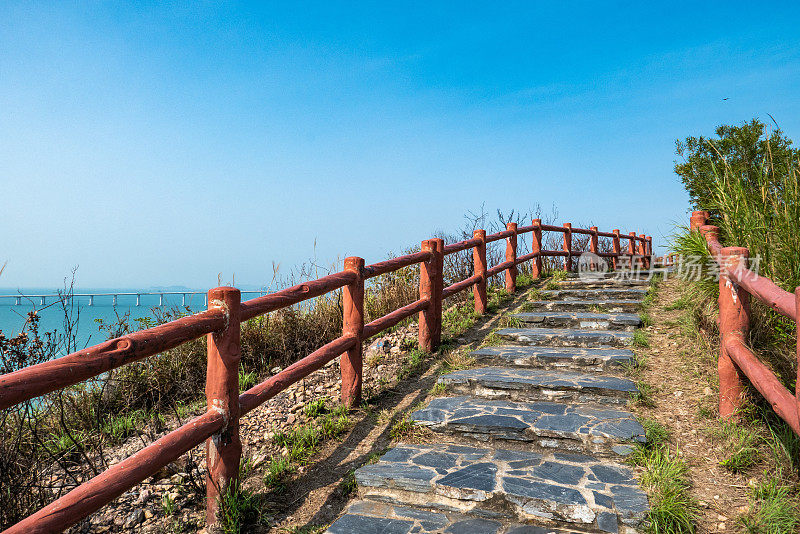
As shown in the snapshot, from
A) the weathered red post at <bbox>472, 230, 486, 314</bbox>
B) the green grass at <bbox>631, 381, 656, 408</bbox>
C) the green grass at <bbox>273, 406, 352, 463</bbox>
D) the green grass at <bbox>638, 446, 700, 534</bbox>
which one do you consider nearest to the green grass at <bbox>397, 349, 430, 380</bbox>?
the green grass at <bbox>273, 406, 352, 463</bbox>

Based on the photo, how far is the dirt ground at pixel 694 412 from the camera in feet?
10.1

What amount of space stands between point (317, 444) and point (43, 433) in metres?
2.32

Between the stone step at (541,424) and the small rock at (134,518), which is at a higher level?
the stone step at (541,424)

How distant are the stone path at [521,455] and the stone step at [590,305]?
4.71 feet

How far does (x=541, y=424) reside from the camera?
399cm

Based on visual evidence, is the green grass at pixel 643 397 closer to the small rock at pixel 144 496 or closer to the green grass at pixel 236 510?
the green grass at pixel 236 510

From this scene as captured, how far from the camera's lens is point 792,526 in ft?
8.93

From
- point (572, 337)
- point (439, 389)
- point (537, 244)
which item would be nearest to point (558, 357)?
point (572, 337)

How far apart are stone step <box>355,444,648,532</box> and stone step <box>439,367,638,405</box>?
35.4 inches

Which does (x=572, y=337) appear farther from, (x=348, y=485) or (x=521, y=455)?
(x=348, y=485)

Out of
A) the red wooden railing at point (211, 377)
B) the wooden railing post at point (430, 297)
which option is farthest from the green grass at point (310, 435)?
the wooden railing post at point (430, 297)

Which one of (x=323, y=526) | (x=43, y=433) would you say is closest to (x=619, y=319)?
(x=323, y=526)

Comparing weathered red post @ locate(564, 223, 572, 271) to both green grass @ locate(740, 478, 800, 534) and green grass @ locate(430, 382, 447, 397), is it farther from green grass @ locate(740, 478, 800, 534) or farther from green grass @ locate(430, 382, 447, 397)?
green grass @ locate(740, 478, 800, 534)

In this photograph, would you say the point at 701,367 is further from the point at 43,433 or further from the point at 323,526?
the point at 43,433
